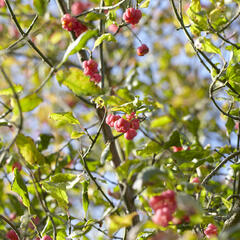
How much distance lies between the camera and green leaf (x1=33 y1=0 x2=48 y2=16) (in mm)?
1326

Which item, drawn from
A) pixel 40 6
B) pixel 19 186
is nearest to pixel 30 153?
pixel 19 186

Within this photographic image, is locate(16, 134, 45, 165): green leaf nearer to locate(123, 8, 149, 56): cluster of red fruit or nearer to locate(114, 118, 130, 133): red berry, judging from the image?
locate(114, 118, 130, 133): red berry

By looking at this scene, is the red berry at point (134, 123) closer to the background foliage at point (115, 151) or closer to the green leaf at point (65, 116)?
the background foliage at point (115, 151)

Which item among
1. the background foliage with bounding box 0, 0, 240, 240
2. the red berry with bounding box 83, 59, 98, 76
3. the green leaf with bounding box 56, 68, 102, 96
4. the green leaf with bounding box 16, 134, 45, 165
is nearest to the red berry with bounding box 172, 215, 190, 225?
the background foliage with bounding box 0, 0, 240, 240

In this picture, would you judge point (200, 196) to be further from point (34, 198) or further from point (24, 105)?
point (34, 198)

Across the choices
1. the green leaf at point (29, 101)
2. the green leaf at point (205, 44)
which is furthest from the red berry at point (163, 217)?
the green leaf at point (205, 44)

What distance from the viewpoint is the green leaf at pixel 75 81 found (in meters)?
1.10

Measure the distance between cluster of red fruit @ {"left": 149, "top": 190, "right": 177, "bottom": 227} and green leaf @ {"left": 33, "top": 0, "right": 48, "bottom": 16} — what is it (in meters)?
0.84

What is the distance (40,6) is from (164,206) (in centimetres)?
89

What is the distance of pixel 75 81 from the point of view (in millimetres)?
1106

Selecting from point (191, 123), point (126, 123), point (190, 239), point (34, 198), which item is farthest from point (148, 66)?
point (190, 239)

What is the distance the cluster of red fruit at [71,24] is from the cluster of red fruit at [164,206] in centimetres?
96

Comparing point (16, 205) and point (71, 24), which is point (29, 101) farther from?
point (16, 205)

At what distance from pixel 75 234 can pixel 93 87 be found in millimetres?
511
